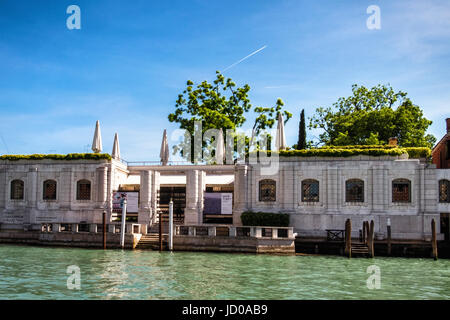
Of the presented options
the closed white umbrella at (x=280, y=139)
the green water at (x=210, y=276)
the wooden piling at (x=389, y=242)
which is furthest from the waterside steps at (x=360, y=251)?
the closed white umbrella at (x=280, y=139)

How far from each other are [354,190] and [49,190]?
83.1 ft

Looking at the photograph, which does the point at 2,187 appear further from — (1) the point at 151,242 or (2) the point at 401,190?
(2) the point at 401,190

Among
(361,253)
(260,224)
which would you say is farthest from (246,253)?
(361,253)

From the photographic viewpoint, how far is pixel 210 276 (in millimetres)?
22078

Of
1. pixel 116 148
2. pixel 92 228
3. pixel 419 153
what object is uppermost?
pixel 116 148

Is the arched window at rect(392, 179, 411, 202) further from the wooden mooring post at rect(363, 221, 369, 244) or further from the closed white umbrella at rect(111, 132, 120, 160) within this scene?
the closed white umbrella at rect(111, 132, 120, 160)

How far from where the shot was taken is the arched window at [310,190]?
3672 cm

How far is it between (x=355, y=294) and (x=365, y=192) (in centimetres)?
1845

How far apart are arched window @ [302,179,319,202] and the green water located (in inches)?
269

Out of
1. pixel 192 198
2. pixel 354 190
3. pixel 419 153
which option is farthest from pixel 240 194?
pixel 419 153

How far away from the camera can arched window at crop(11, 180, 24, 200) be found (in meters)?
41.8

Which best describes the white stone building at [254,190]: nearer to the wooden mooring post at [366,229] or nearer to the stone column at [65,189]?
A: the stone column at [65,189]

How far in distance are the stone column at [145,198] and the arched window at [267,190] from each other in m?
8.90

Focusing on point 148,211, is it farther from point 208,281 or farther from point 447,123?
point 447,123
